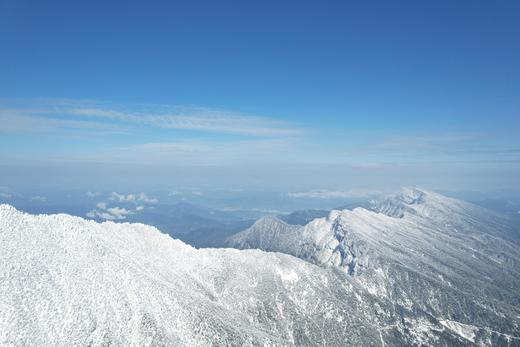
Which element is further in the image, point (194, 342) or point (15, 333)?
point (194, 342)

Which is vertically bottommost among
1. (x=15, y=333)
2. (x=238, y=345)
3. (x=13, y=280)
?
(x=238, y=345)

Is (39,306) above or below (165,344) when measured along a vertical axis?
above

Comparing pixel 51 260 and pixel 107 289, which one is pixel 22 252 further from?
pixel 107 289

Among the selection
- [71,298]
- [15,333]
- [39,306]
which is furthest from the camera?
[71,298]

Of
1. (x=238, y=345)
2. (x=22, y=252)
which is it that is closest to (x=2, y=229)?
(x=22, y=252)

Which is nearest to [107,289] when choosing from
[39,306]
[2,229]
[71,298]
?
[71,298]

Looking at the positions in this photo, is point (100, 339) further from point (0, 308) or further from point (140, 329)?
point (0, 308)

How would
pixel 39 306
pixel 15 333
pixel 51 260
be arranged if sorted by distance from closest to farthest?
pixel 15 333 < pixel 39 306 < pixel 51 260

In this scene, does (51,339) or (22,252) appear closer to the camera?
(51,339)

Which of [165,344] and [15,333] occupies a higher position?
[15,333]
